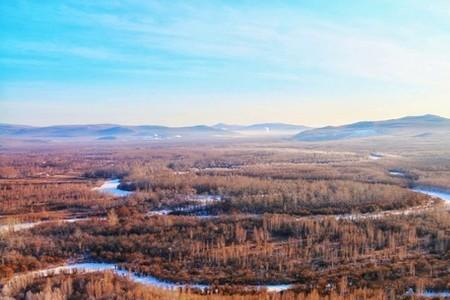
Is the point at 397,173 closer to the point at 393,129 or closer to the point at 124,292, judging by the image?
the point at 124,292

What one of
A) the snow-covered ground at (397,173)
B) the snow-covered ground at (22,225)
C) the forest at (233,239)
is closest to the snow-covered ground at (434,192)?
the forest at (233,239)

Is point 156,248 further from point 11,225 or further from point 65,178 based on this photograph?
point 65,178

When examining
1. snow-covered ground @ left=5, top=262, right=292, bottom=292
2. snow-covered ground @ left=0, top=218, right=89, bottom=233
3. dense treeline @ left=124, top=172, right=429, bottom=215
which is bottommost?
snow-covered ground @ left=5, top=262, right=292, bottom=292

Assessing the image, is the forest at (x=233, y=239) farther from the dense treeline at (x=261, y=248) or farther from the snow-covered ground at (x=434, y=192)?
the snow-covered ground at (x=434, y=192)

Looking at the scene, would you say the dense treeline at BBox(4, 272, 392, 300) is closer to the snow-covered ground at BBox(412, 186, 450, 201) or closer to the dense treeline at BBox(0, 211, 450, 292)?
the dense treeline at BBox(0, 211, 450, 292)

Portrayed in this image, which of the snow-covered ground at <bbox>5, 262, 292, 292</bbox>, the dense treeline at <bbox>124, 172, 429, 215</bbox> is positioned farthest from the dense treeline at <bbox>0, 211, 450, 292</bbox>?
the dense treeline at <bbox>124, 172, 429, 215</bbox>

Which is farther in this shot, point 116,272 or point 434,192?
point 434,192

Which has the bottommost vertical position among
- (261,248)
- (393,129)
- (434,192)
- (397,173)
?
(261,248)

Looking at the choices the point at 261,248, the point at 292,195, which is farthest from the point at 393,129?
the point at 261,248

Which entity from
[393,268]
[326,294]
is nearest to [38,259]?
[326,294]
